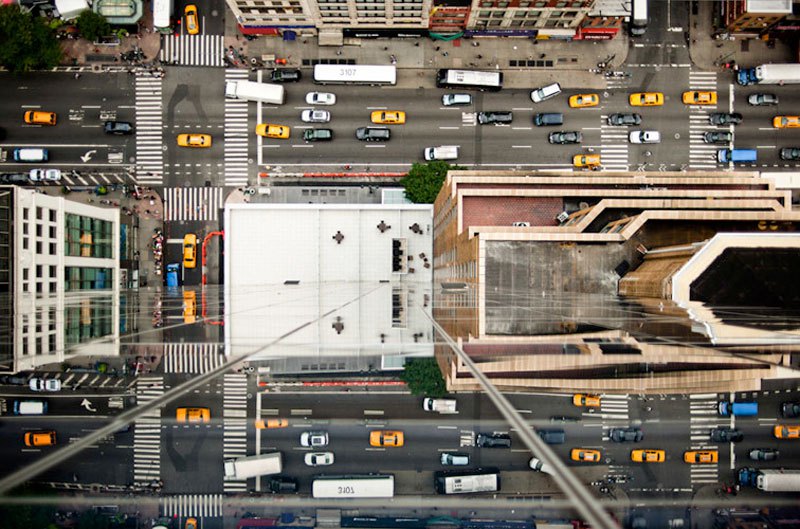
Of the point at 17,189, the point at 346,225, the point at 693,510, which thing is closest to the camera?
the point at 693,510

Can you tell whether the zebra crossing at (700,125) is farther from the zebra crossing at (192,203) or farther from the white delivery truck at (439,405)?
the white delivery truck at (439,405)

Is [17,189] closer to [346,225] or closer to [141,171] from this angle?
[141,171]

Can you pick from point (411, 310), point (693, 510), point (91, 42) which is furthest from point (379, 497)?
point (91, 42)

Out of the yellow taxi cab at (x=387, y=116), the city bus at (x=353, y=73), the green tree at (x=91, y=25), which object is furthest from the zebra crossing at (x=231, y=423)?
the green tree at (x=91, y=25)

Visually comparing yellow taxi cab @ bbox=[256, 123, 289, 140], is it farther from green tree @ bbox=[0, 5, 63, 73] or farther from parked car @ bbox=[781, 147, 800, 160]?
parked car @ bbox=[781, 147, 800, 160]

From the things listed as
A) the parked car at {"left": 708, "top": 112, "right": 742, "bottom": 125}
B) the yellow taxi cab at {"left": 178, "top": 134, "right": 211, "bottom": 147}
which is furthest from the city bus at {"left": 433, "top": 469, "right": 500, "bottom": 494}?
the parked car at {"left": 708, "top": 112, "right": 742, "bottom": 125}


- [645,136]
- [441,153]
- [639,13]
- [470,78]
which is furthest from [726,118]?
[441,153]
